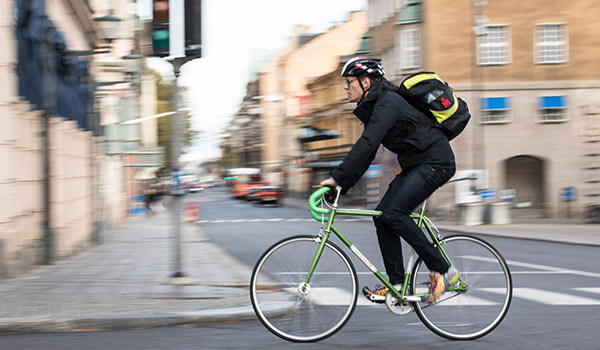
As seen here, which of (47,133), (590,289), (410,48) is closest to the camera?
(590,289)

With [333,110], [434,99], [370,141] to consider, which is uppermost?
[333,110]

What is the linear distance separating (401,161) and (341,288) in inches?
36.7

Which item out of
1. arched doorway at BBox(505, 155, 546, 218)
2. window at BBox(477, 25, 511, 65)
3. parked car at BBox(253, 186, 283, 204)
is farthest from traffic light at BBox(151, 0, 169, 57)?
parked car at BBox(253, 186, 283, 204)

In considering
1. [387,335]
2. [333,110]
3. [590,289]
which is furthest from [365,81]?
[333,110]

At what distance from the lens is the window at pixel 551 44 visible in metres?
36.2

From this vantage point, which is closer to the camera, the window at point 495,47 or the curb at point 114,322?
the curb at point 114,322

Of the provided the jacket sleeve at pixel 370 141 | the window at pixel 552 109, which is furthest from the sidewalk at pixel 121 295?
the window at pixel 552 109

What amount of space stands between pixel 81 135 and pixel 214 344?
14.7 m

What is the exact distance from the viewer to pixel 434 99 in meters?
5.57

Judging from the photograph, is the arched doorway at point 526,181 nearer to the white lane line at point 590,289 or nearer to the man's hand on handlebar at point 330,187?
the white lane line at point 590,289

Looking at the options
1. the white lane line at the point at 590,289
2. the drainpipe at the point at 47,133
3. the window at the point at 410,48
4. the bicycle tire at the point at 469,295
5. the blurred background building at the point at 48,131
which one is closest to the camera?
the bicycle tire at the point at 469,295

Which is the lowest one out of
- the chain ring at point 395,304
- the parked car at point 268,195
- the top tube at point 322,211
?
the parked car at point 268,195

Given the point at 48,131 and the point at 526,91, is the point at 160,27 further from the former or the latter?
the point at 526,91

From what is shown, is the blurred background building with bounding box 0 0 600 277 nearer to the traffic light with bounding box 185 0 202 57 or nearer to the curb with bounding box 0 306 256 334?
the traffic light with bounding box 185 0 202 57
